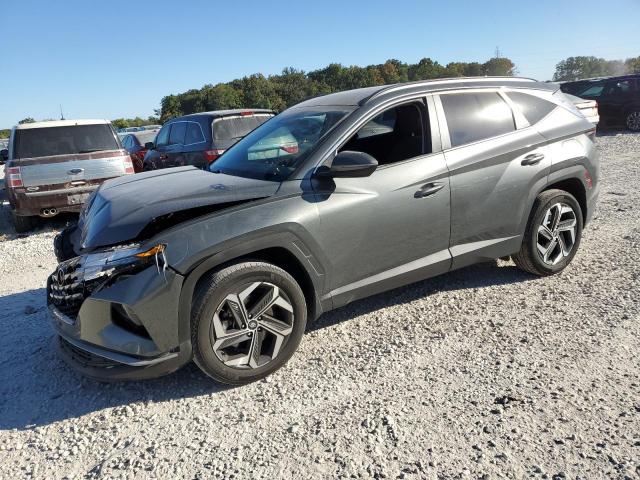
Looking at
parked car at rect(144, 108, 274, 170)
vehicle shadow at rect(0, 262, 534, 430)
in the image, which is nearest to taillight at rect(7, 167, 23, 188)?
parked car at rect(144, 108, 274, 170)

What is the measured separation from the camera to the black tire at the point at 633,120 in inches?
596

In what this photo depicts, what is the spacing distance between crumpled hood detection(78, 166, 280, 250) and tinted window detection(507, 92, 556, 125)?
239 cm

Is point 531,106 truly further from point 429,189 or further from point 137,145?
point 137,145

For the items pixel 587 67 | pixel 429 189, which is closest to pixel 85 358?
pixel 429 189

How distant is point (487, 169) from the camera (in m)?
3.94

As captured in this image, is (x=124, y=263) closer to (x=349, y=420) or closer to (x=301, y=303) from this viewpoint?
(x=301, y=303)

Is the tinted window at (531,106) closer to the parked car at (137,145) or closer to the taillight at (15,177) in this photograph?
the taillight at (15,177)

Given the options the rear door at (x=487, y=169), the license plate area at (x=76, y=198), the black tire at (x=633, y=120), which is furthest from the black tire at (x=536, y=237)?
the black tire at (x=633, y=120)

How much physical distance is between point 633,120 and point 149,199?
16382 mm

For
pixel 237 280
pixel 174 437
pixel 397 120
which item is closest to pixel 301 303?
pixel 237 280

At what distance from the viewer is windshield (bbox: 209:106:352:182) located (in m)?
3.56

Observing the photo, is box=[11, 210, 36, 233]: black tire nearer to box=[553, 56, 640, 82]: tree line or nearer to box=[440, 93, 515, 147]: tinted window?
box=[440, 93, 515, 147]: tinted window

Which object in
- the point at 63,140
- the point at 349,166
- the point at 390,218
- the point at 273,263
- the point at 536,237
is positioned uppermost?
the point at 63,140

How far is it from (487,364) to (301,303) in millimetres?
1252
